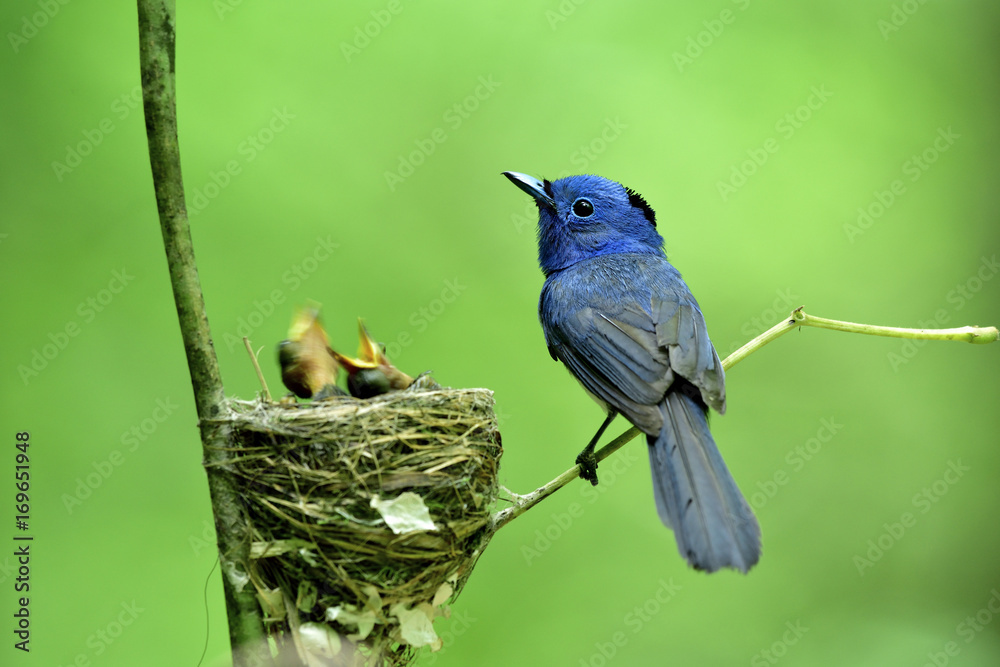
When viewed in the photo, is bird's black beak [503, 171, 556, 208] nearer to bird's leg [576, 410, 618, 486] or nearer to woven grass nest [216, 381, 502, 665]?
bird's leg [576, 410, 618, 486]

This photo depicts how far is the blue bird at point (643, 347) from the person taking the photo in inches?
89.4

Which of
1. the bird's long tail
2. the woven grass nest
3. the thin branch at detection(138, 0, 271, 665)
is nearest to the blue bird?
the bird's long tail

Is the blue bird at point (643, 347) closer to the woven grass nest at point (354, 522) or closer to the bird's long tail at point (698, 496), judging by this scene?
the bird's long tail at point (698, 496)

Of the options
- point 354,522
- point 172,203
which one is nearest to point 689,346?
point 354,522

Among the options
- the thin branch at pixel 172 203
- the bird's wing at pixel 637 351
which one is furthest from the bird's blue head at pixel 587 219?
the thin branch at pixel 172 203

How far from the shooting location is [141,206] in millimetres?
4340

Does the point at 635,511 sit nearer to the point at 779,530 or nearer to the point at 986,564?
the point at 779,530

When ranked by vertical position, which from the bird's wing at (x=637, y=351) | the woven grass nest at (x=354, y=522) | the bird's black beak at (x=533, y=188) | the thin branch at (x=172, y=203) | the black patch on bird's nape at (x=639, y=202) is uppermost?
the black patch on bird's nape at (x=639, y=202)

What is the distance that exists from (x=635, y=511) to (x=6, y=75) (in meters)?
4.18

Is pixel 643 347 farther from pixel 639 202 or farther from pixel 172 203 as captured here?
pixel 172 203

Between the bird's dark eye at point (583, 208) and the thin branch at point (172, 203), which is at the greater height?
the bird's dark eye at point (583, 208)

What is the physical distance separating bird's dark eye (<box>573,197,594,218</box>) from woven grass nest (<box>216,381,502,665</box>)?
1574 mm

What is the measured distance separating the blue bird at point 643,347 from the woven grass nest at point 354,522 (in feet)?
1.81

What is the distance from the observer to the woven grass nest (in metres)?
2.21
